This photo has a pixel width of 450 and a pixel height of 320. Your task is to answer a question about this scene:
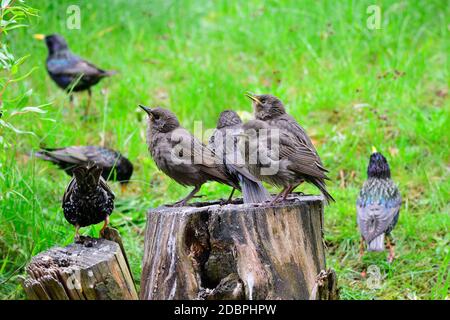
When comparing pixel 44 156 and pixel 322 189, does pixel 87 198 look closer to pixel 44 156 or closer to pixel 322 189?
pixel 322 189

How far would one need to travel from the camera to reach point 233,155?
5402 millimetres

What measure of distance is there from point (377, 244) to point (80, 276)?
115 inches

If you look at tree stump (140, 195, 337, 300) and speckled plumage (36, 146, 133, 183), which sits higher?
speckled plumage (36, 146, 133, 183)

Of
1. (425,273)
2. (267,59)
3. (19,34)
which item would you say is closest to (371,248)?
(425,273)

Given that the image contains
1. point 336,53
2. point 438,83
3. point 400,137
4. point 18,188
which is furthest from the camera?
point 336,53

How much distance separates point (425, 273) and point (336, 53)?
4029mm

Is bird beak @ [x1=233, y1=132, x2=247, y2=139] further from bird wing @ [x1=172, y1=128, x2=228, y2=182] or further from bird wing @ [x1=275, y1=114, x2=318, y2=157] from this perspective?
bird wing @ [x1=275, y1=114, x2=318, y2=157]

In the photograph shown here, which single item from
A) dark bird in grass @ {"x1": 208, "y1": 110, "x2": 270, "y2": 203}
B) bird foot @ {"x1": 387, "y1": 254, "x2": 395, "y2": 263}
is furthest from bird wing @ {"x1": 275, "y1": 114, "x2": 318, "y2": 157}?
bird foot @ {"x1": 387, "y1": 254, "x2": 395, "y2": 263}

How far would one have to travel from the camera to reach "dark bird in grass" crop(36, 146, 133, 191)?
7559 mm

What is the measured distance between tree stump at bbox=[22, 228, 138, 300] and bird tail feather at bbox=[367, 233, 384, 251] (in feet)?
7.95

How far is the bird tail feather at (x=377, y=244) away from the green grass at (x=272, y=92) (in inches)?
7.9

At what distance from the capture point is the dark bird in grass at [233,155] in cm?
527

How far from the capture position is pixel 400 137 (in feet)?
26.6
